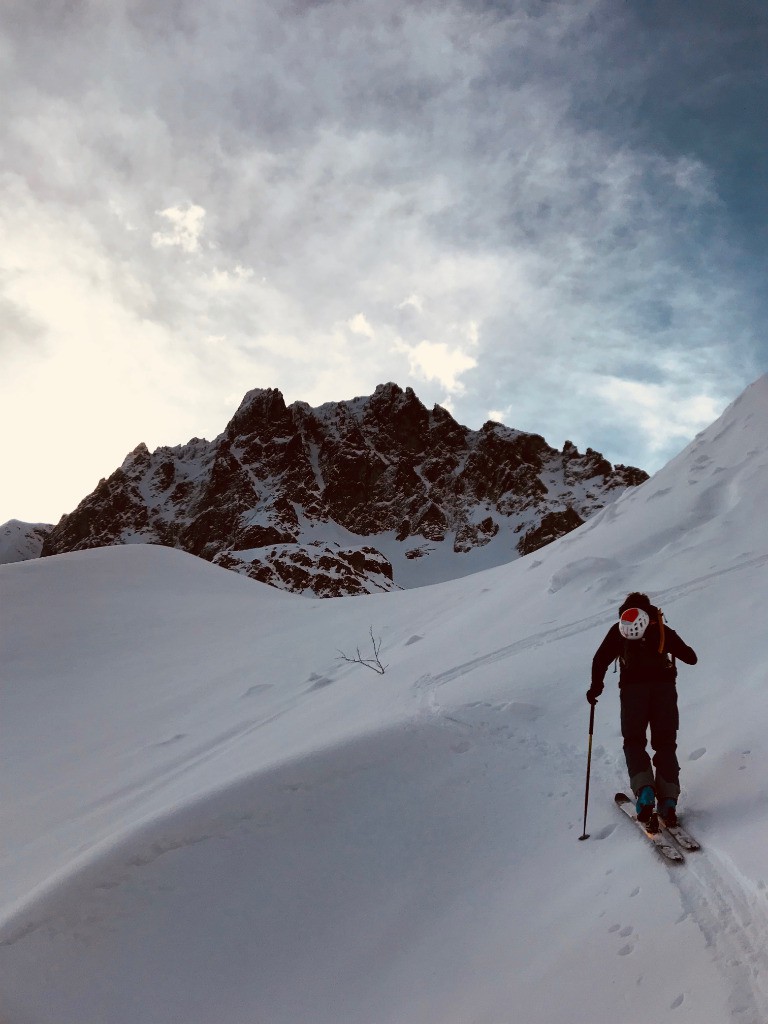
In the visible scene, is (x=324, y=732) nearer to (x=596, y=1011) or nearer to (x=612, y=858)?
(x=612, y=858)

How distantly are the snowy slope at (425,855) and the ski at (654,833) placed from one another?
80 mm

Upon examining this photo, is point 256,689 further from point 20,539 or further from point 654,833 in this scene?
point 20,539

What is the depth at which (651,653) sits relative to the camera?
176 inches

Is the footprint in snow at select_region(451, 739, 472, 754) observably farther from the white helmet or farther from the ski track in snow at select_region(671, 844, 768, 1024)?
the ski track in snow at select_region(671, 844, 768, 1024)

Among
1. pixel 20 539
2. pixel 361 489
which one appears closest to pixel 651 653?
pixel 361 489

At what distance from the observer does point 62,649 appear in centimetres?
1521

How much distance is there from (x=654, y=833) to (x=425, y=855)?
1.53m

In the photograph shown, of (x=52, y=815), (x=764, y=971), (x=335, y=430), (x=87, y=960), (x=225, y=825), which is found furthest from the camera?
(x=335, y=430)

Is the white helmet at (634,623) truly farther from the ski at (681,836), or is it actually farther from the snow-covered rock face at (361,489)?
the snow-covered rock face at (361,489)

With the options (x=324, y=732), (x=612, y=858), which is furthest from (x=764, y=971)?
(x=324, y=732)

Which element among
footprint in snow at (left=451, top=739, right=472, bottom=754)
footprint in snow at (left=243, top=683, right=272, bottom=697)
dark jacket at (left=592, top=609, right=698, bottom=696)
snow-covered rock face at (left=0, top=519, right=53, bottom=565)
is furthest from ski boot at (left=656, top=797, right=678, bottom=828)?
snow-covered rock face at (left=0, top=519, right=53, bottom=565)

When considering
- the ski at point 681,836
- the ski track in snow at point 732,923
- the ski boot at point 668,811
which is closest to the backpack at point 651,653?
the ski boot at point 668,811

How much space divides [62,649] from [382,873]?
45.3 feet

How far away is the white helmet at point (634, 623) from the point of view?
4.49 metres
